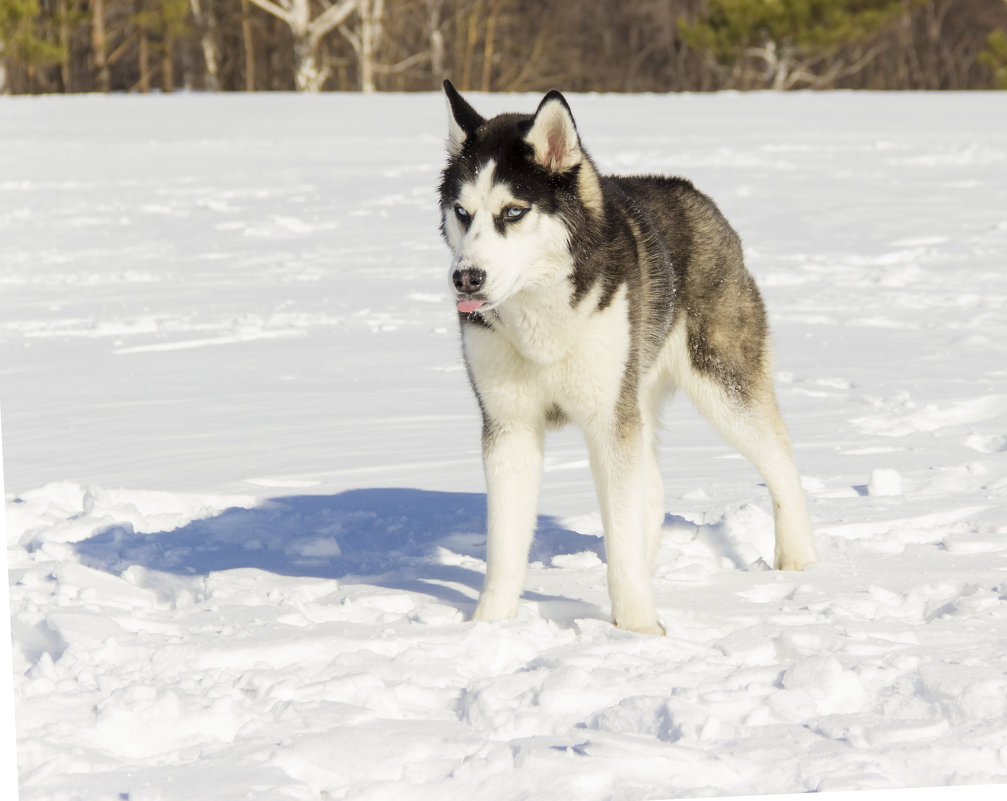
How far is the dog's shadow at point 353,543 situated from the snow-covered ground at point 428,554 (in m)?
0.02

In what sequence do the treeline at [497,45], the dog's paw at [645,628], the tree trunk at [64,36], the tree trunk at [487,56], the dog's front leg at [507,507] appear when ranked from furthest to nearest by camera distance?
1. the tree trunk at [487,56]
2. the treeline at [497,45]
3. the tree trunk at [64,36]
4. the dog's front leg at [507,507]
5. the dog's paw at [645,628]

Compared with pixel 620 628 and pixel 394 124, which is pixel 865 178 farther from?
pixel 620 628

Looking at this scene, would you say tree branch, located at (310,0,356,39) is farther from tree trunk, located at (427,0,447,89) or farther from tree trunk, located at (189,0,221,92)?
tree trunk, located at (189,0,221,92)

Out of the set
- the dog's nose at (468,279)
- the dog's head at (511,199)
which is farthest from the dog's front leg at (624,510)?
the dog's nose at (468,279)

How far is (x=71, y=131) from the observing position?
21984mm

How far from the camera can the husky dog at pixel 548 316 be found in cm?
361

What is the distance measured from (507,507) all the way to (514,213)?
A: 0.89 m

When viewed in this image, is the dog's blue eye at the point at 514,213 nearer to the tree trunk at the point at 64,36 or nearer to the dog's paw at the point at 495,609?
the dog's paw at the point at 495,609

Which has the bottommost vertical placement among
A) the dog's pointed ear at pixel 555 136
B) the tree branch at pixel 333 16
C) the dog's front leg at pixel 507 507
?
the dog's front leg at pixel 507 507

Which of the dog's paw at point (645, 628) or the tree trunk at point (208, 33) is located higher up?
the tree trunk at point (208, 33)

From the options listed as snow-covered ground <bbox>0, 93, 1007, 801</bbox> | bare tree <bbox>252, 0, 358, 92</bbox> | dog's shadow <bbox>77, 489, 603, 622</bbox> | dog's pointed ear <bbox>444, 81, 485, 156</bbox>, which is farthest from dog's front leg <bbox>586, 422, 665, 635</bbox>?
bare tree <bbox>252, 0, 358, 92</bbox>

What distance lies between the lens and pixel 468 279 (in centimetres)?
342

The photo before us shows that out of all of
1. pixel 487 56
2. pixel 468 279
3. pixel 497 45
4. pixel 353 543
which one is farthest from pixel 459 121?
pixel 497 45

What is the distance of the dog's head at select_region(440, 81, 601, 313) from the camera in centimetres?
348
